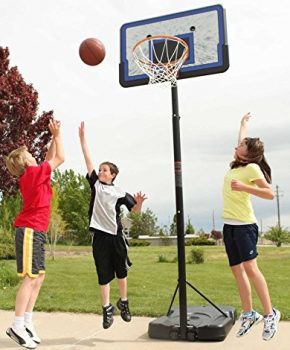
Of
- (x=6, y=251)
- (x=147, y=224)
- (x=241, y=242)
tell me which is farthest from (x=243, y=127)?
(x=147, y=224)

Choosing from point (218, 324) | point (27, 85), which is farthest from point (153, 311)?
point (27, 85)

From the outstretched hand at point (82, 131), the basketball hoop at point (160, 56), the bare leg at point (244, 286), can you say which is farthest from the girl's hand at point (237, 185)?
the outstretched hand at point (82, 131)

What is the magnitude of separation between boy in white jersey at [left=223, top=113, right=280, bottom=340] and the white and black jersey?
124 cm

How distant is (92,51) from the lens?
684 cm

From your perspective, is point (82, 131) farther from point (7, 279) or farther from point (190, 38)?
point (7, 279)

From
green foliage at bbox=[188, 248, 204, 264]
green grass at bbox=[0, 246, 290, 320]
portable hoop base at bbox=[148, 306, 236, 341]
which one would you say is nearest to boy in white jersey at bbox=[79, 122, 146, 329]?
portable hoop base at bbox=[148, 306, 236, 341]

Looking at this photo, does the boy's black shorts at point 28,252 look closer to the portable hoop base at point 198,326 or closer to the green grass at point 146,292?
the portable hoop base at point 198,326

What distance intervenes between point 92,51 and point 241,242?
3.36 metres

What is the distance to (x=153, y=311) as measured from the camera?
7.17 meters

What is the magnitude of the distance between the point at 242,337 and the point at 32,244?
2476 mm

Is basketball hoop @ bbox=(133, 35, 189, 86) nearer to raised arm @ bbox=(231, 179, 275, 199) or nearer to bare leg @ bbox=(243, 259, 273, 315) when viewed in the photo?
raised arm @ bbox=(231, 179, 275, 199)

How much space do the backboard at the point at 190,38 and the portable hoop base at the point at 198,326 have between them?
114 inches

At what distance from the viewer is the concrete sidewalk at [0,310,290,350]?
5.21 m

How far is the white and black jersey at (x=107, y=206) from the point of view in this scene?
229 inches
